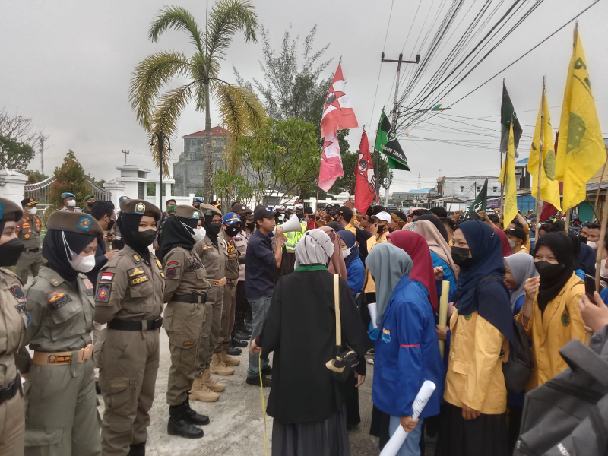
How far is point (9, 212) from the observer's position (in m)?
2.45

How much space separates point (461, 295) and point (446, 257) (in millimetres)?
1395

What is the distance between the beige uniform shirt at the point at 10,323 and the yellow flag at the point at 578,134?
3920 millimetres

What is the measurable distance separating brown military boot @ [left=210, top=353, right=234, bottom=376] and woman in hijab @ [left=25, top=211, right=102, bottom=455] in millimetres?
2730

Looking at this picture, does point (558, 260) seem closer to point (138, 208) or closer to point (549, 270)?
point (549, 270)

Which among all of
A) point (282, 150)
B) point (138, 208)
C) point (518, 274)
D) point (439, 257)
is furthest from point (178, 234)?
point (282, 150)

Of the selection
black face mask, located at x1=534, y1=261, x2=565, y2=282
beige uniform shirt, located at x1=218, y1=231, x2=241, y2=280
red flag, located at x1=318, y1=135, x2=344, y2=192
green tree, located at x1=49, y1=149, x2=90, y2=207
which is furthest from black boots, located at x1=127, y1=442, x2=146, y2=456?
green tree, located at x1=49, y1=149, x2=90, y2=207

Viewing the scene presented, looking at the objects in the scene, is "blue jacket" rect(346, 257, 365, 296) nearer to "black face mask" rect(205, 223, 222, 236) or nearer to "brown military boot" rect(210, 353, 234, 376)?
"black face mask" rect(205, 223, 222, 236)

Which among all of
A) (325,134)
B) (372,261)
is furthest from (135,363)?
(325,134)

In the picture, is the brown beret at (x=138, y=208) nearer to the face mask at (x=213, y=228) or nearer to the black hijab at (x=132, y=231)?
the black hijab at (x=132, y=231)

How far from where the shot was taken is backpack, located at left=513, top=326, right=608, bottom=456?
1228mm

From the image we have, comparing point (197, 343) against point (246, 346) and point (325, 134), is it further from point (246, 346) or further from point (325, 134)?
point (325, 134)

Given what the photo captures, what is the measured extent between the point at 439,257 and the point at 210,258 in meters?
2.42

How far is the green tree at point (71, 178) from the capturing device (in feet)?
65.6

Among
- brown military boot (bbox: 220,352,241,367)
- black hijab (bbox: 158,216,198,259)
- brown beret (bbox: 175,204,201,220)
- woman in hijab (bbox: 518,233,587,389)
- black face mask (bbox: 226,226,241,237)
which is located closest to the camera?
woman in hijab (bbox: 518,233,587,389)
